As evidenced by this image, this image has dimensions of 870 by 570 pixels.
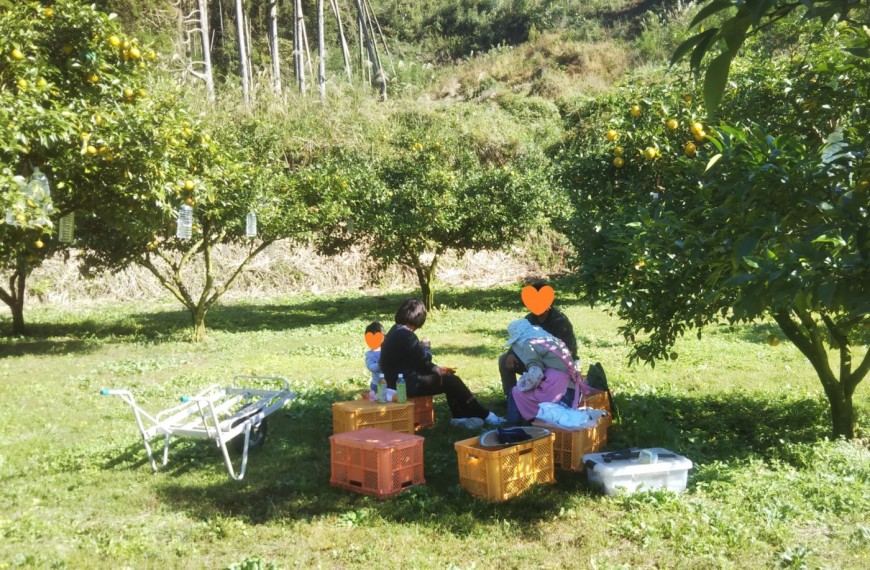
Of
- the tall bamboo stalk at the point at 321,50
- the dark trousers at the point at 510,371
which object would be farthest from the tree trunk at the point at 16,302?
the tall bamboo stalk at the point at 321,50

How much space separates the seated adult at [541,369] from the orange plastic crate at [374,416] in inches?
43.0

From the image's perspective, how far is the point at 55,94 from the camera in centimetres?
753

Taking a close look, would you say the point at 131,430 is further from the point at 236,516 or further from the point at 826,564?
the point at 826,564

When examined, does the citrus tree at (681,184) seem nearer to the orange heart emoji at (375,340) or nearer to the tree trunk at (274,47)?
the orange heart emoji at (375,340)

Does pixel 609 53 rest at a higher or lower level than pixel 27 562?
higher

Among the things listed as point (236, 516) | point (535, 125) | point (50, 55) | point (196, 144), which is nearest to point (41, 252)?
point (196, 144)

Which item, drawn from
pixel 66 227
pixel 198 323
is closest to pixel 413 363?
pixel 66 227

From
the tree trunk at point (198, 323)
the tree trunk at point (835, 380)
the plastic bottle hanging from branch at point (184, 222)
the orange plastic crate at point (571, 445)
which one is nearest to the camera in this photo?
the orange plastic crate at point (571, 445)

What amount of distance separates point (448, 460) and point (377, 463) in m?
1.06

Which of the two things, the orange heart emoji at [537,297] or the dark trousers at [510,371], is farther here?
the dark trousers at [510,371]

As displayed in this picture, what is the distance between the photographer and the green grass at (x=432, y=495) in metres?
4.50

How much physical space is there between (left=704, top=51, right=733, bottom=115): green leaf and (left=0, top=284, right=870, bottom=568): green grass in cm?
352

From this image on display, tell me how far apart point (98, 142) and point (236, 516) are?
171 inches

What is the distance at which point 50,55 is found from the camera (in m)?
7.75
